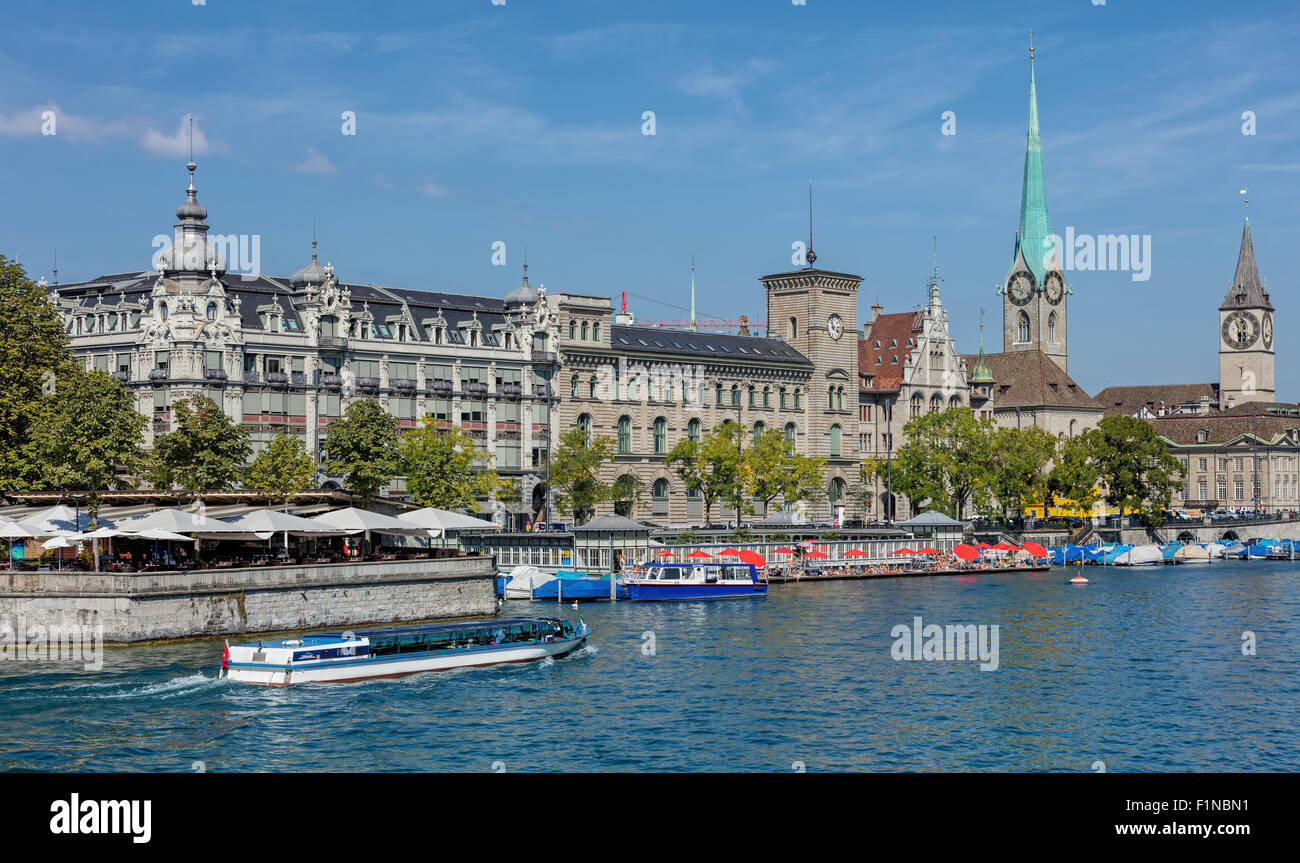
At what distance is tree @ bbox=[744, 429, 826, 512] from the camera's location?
415ft

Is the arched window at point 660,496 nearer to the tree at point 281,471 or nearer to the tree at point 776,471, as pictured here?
the tree at point 776,471

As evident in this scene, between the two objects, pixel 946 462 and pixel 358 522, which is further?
pixel 946 462

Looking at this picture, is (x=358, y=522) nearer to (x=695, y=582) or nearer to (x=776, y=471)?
(x=695, y=582)

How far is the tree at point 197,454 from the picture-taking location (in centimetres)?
7438

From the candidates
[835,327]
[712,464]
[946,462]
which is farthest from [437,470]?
[835,327]

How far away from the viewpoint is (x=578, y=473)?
115m

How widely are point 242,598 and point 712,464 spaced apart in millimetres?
71725

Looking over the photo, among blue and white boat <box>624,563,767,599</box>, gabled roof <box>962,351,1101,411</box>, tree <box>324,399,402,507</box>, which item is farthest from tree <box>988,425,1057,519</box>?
tree <box>324,399,402,507</box>

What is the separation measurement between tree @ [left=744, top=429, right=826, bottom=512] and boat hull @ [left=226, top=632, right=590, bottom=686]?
66.7m

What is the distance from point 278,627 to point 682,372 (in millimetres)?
73794

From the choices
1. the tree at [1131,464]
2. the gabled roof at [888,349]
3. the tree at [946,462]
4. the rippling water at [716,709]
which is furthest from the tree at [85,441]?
the tree at [1131,464]

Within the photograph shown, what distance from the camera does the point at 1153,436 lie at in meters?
159
